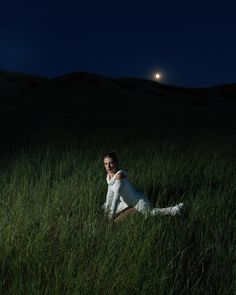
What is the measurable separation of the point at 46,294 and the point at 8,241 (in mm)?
886

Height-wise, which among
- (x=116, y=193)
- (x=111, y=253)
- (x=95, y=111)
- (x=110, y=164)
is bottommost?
(x=111, y=253)

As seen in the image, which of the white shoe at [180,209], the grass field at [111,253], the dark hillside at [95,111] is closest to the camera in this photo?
the grass field at [111,253]

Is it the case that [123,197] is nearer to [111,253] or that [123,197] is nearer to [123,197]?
[123,197]

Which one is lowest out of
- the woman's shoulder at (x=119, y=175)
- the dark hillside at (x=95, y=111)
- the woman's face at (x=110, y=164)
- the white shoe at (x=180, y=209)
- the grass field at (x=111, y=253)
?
the grass field at (x=111, y=253)

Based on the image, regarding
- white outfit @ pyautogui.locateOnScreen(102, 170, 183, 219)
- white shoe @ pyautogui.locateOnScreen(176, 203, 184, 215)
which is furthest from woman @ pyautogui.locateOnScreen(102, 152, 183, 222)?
white shoe @ pyautogui.locateOnScreen(176, 203, 184, 215)

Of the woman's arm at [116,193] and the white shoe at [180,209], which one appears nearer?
the white shoe at [180,209]

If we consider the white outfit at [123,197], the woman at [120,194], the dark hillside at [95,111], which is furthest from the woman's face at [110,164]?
the dark hillside at [95,111]

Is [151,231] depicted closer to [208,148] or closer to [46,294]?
[46,294]

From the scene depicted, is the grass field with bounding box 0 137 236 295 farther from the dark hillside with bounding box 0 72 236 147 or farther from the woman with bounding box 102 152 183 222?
the dark hillside with bounding box 0 72 236 147

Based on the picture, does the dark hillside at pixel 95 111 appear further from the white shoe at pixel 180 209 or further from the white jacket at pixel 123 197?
the white shoe at pixel 180 209

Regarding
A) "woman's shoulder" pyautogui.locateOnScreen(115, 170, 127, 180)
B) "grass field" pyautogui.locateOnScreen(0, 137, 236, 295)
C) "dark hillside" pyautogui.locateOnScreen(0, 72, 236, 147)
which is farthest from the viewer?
"dark hillside" pyautogui.locateOnScreen(0, 72, 236, 147)

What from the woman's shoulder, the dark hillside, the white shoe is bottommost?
the white shoe

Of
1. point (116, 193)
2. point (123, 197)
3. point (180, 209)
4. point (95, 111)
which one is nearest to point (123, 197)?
point (123, 197)

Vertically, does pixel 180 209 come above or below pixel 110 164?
below
